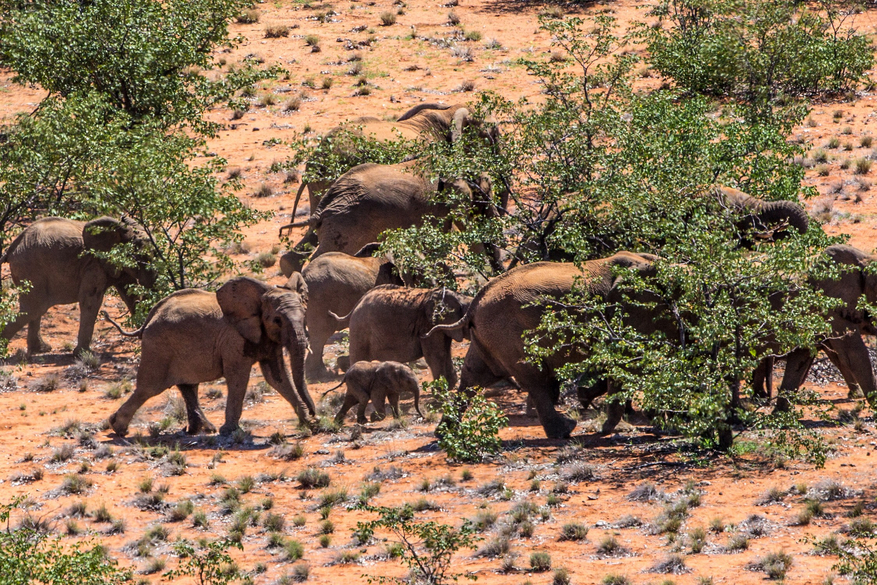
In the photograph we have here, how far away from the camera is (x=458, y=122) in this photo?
22.3m

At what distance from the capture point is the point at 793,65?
29.0 m

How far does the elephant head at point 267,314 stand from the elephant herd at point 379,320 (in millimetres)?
14

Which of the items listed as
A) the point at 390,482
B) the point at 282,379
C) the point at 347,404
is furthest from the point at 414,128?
the point at 390,482

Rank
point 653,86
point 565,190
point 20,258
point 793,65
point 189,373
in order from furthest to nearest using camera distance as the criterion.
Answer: point 653,86 < point 793,65 < point 20,258 < point 565,190 < point 189,373

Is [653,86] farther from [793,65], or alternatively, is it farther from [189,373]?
[189,373]

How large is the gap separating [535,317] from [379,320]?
3413 millimetres

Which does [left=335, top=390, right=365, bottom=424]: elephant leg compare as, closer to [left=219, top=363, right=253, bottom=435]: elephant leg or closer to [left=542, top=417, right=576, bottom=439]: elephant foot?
[left=219, top=363, right=253, bottom=435]: elephant leg

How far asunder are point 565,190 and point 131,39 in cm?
1192

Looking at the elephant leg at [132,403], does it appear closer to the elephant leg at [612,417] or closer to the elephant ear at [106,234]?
the elephant ear at [106,234]

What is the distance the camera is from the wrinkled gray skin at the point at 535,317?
1381 cm

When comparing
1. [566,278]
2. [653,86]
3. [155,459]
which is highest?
[653,86]

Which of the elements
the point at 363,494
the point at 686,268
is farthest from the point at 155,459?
the point at 686,268

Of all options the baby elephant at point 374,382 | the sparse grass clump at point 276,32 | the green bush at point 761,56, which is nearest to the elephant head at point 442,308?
the baby elephant at point 374,382

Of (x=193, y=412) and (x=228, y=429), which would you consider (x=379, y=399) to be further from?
(x=193, y=412)
